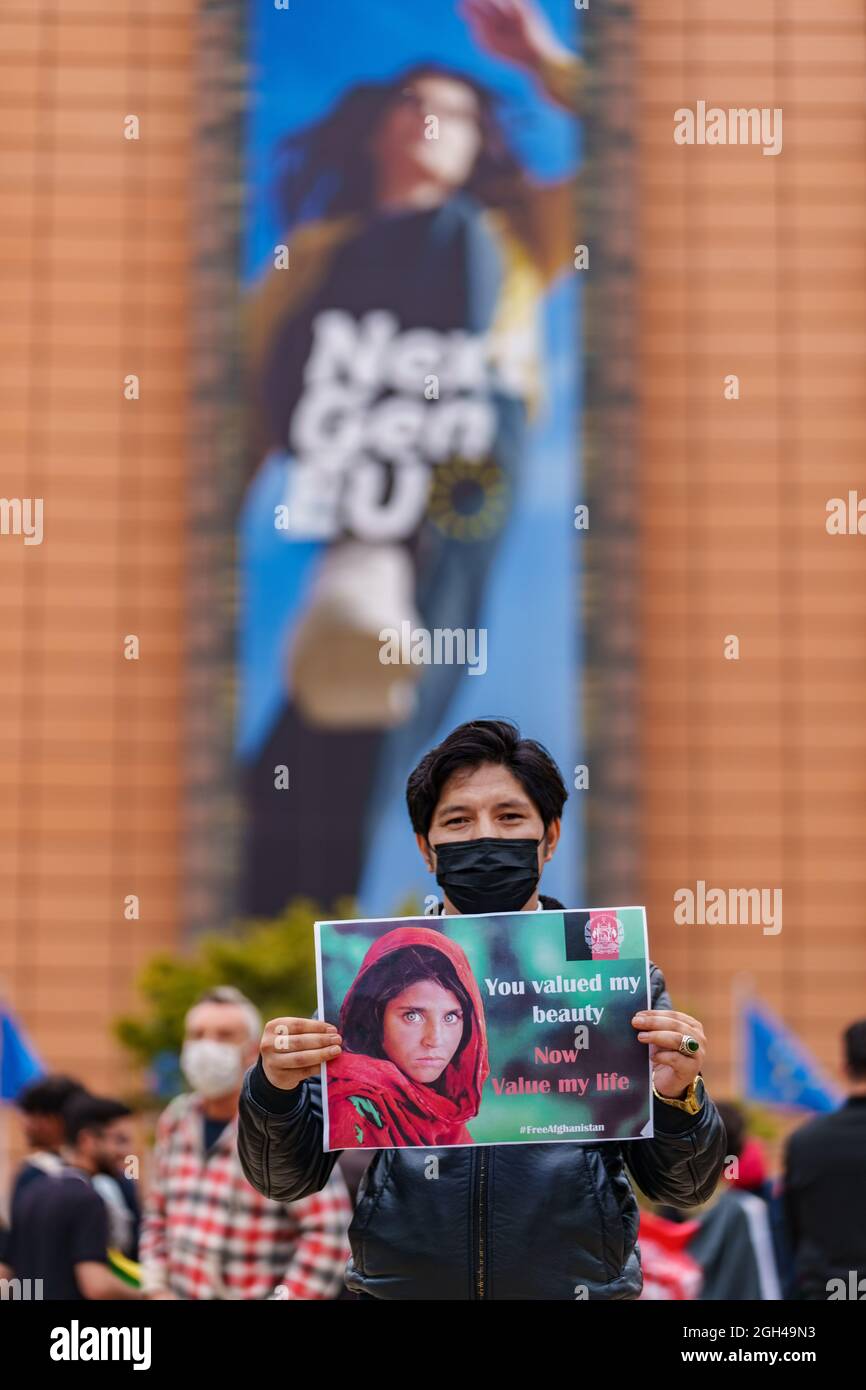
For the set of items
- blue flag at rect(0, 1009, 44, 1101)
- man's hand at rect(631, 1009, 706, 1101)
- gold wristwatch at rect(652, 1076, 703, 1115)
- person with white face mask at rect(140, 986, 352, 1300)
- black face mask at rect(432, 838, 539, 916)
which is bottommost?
blue flag at rect(0, 1009, 44, 1101)

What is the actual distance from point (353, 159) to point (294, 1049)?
29019mm

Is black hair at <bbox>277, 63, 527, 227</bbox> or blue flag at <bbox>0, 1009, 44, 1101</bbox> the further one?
black hair at <bbox>277, 63, 527, 227</bbox>

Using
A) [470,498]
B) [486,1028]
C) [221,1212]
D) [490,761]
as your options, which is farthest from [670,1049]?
[470,498]

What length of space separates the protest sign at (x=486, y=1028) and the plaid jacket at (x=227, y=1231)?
2677mm

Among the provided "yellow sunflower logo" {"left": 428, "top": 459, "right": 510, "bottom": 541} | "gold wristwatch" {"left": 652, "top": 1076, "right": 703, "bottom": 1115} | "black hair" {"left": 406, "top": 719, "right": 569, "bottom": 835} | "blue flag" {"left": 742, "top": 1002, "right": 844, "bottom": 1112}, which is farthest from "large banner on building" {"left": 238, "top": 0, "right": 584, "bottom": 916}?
"gold wristwatch" {"left": 652, "top": 1076, "right": 703, "bottom": 1115}

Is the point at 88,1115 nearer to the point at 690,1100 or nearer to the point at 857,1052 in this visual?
the point at 857,1052

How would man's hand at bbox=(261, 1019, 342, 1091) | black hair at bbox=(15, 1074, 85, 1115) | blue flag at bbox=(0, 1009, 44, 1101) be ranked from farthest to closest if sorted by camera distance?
blue flag at bbox=(0, 1009, 44, 1101), black hair at bbox=(15, 1074, 85, 1115), man's hand at bbox=(261, 1019, 342, 1091)

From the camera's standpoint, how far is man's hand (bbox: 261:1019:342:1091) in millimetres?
3203

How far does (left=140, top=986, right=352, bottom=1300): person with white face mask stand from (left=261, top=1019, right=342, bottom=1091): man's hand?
284 centimetres

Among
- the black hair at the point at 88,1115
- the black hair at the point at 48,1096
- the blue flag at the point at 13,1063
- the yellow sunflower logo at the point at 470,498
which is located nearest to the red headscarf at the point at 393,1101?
the black hair at the point at 88,1115

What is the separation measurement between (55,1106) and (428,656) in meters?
24.2

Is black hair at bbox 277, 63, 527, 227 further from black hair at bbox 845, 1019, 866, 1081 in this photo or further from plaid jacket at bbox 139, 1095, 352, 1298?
black hair at bbox 845, 1019, 866, 1081

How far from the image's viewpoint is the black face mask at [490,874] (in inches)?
134

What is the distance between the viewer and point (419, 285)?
3089 cm
